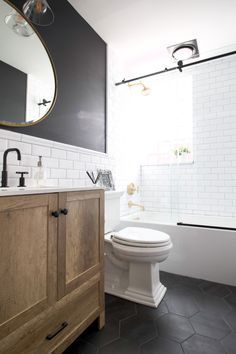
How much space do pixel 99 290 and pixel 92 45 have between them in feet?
7.46

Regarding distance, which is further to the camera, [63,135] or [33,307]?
[63,135]

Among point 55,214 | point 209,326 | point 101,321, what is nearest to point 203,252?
point 209,326

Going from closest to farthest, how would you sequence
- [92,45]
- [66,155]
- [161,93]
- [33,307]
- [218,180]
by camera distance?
[33,307] → [66,155] → [92,45] → [218,180] → [161,93]

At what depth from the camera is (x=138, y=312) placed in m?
1.50

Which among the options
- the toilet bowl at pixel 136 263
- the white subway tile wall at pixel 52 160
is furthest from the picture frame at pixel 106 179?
the toilet bowl at pixel 136 263

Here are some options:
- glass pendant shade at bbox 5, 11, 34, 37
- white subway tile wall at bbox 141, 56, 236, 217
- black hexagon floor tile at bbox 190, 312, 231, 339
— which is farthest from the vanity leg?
glass pendant shade at bbox 5, 11, 34, 37

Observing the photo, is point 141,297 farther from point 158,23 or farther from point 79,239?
point 158,23

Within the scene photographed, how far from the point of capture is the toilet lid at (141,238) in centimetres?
153

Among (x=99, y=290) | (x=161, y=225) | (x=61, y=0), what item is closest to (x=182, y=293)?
(x=161, y=225)

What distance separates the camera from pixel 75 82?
6.16 ft

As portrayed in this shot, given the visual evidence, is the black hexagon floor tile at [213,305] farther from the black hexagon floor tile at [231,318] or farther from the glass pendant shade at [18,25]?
the glass pendant shade at [18,25]

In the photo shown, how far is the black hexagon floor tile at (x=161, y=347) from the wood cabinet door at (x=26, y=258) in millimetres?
668

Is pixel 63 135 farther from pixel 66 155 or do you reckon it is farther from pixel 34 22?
pixel 34 22

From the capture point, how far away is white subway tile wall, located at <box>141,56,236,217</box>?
2713 millimetres
